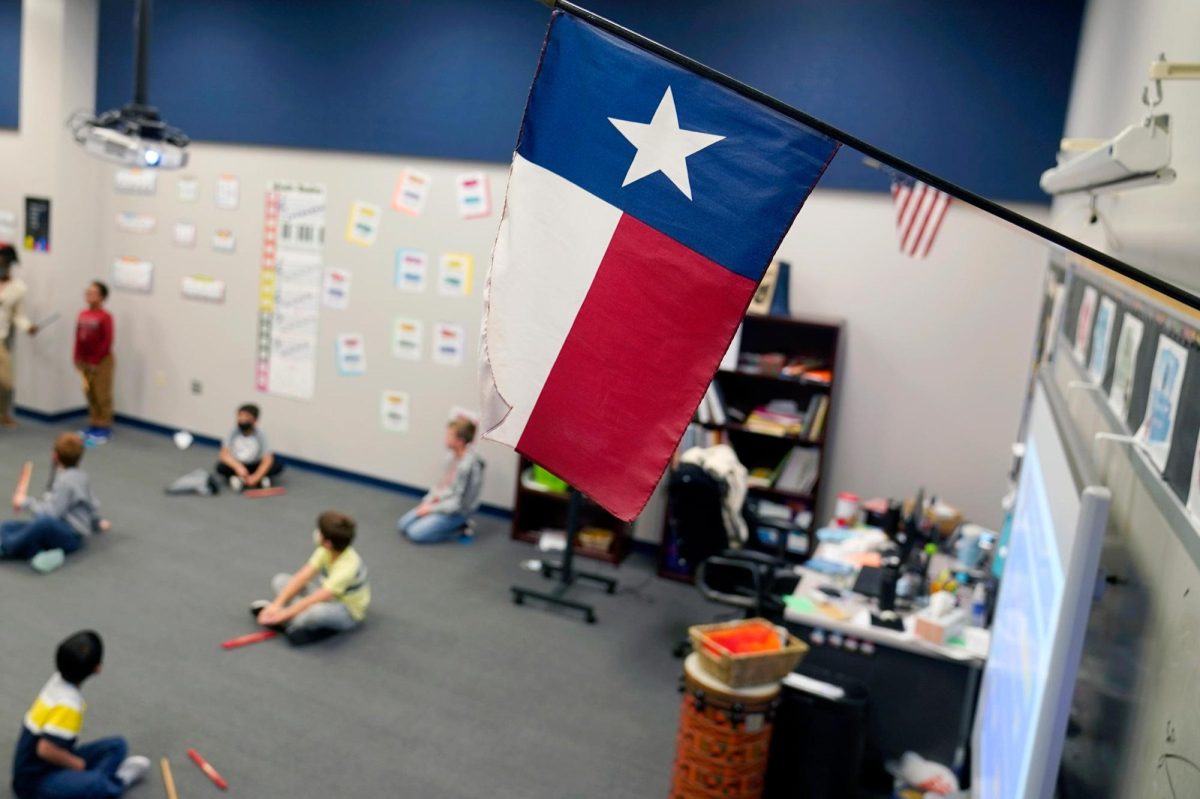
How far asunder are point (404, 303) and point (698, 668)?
4368 millimetres

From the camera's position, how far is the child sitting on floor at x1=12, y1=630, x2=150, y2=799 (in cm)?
320

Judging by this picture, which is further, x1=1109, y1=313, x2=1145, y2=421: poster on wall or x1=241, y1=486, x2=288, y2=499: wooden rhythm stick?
x1=241, y1=486, x2=288, y2=499: wooden rhythm stick

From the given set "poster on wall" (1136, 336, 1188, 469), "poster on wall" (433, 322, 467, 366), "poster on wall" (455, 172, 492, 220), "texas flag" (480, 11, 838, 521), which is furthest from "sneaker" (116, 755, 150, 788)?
"poster on wall" (455, 172, 492, 220)

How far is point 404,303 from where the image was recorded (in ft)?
23.3

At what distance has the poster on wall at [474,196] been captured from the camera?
676 centimetres

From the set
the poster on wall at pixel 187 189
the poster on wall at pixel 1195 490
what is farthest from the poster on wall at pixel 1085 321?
the poster on wall at pixel 187 189

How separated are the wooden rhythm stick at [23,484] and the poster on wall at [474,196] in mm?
3194

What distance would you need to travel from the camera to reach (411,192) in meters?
6.99

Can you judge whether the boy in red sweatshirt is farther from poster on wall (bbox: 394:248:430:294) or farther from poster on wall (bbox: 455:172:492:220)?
poster on wall (bbox: 455:172:492:220)

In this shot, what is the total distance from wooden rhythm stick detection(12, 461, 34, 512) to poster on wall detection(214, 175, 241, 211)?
7.69 feet

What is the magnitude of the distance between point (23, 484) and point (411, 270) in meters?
2.78

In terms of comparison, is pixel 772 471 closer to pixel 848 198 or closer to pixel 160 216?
pixel 848 198

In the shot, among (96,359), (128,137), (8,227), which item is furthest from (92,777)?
(8,227)

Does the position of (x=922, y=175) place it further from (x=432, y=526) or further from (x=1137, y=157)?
(x=432, y=526)
